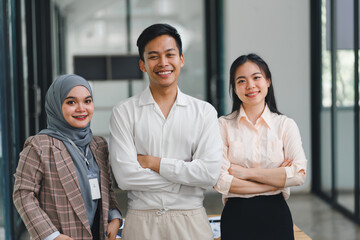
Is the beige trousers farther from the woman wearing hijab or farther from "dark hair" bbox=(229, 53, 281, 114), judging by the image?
"dark hair" bbox=(229, 53, 281, 114)

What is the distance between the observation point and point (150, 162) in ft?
5.59

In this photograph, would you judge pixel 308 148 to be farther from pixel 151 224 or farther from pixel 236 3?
pixel 151 224

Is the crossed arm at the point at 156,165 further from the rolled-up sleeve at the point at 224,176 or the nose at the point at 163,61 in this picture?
the nose at the point at 163,61

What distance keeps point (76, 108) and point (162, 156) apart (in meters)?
0.40

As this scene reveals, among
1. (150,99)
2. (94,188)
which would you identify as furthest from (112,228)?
(150,99)

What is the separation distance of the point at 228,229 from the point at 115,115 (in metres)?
0.70

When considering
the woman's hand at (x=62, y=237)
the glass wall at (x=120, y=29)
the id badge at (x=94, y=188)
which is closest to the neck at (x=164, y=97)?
the id badge at (x=94, y=188)

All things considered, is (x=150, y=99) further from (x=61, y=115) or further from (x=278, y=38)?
(x=278, y=38)

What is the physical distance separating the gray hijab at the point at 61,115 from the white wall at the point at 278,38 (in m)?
3.77

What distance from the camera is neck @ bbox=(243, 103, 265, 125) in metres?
1.93

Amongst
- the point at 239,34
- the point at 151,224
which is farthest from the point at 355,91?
the point at 151,224

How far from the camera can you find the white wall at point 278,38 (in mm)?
5199

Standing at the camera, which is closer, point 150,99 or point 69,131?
point 69,131

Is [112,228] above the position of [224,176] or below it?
below
